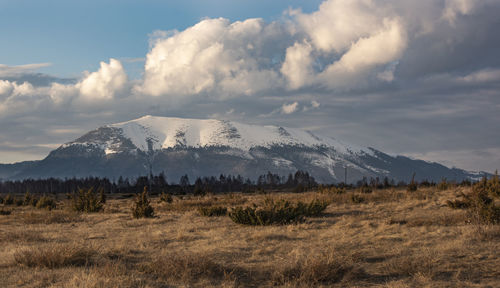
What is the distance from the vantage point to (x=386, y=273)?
10.0m

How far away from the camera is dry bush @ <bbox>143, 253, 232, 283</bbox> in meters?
9.66

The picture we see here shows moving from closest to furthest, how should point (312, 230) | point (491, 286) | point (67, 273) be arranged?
1. point (491, 286)
2. point (67, 273)
3. point (312, 230)

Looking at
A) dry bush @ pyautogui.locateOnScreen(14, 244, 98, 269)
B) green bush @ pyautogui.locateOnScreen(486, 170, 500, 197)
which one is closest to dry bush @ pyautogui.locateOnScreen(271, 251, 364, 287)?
dry bush @ pyautogui.locateOnScreen(14, 244, 98, 269)

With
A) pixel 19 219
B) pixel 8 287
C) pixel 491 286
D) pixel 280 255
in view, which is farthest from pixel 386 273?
pixel 19 219

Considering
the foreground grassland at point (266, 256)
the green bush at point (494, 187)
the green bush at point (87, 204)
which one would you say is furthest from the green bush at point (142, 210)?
the green bush at point (494, 187)

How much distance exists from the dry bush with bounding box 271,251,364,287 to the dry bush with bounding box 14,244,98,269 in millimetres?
4859

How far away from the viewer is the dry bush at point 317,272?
9.23m

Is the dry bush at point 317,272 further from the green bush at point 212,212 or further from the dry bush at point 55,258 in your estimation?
the green bush at point 212,212

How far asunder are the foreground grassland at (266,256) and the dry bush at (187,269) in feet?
0.08

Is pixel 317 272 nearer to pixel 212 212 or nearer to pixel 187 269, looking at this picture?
pixel 187 269

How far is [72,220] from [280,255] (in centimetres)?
1590

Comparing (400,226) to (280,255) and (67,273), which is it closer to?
(280,255)

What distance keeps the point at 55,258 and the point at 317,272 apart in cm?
642

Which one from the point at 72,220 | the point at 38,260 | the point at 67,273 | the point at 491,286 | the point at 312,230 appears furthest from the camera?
the point at 72,220
